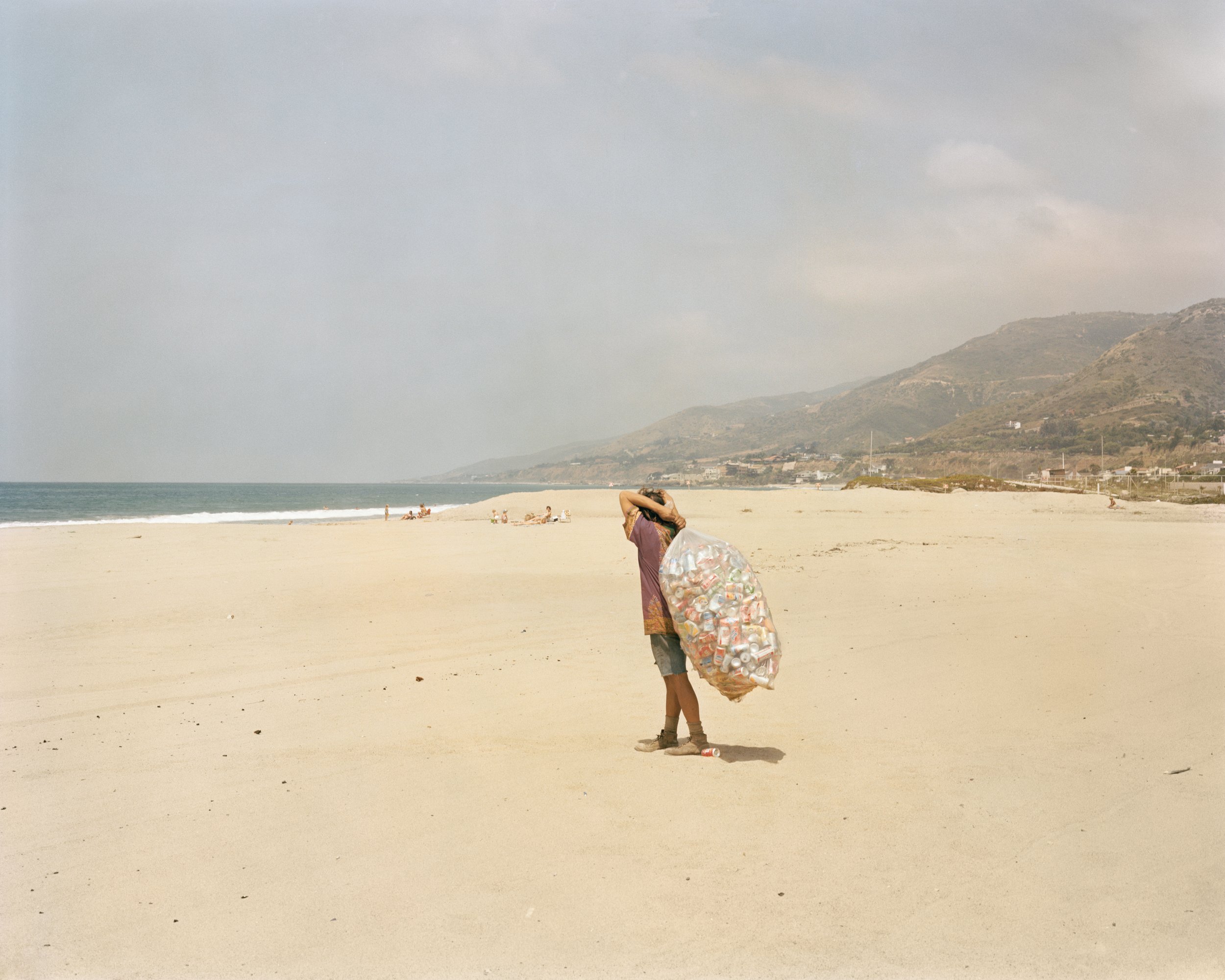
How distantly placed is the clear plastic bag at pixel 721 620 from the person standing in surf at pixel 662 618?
175 millimetres

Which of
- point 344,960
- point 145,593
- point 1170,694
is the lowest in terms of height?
point 1170,694

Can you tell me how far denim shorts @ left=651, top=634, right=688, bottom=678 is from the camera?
212 inches

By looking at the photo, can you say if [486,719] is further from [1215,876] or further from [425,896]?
[1215,876]

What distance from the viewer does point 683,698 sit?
5.46m

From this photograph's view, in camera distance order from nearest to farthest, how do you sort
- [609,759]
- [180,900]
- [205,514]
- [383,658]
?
[180,900], [609,759], [383,658], [205,514]

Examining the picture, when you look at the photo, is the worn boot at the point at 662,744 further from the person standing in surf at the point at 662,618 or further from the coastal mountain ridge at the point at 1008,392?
the coastal mountain ridge at the point at 1008,392

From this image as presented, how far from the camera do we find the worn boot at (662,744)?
18.2 feet

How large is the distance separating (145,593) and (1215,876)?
13.2 meters

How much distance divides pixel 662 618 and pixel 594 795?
124 cm

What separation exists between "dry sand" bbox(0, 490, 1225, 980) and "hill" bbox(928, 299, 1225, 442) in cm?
4812

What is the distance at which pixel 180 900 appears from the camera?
141 inches

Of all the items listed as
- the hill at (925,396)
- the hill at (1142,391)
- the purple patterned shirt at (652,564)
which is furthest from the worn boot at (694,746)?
the hill at (925,396)

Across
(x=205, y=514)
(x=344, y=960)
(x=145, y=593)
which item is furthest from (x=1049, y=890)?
(x=205, y=514)

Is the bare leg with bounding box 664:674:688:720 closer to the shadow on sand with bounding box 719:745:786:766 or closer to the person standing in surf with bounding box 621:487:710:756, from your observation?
the person standing in surf with bounding box 621:487:710:756
